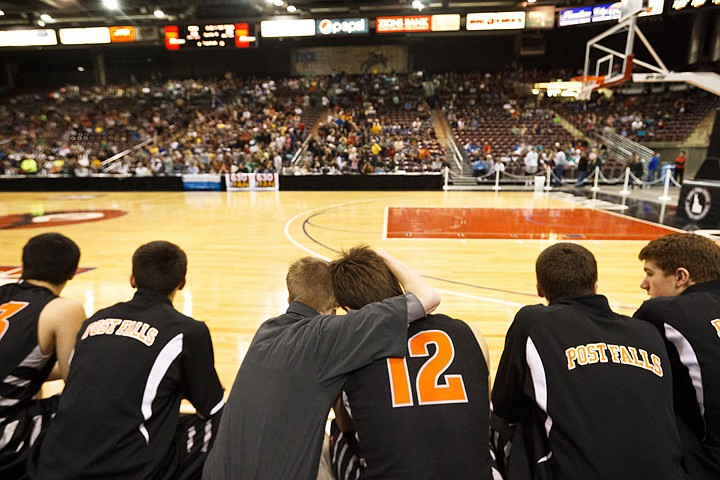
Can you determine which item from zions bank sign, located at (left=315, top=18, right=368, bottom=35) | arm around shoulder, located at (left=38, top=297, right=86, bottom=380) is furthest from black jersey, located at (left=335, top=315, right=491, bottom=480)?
zions bank sign, located at (left=315, top=18, right=368, bottom=35)

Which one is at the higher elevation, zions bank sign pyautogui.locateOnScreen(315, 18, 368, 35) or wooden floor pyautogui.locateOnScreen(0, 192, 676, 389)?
zions bank sign pyautogui.locateOnScreen(315, 18, 368, 35)

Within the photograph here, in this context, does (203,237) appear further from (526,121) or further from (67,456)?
(526,121)

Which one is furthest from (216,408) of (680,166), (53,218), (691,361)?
(680,166)

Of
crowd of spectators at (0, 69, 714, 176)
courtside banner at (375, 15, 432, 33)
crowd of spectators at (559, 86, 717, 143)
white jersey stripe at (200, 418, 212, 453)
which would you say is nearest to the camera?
white jersey stripe at (200, 418, 212, 453)

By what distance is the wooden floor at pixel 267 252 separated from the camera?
453 cm

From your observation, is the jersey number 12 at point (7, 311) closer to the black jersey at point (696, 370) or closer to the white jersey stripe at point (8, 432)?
the white jersey stripe at point (8, 432)

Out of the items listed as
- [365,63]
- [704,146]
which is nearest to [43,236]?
[704,146]

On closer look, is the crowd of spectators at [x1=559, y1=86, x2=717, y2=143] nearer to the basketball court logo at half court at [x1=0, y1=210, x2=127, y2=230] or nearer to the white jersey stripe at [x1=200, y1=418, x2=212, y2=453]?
the basketball court logo at half court at [x1=0, y1=210, x2=127, y2=230]

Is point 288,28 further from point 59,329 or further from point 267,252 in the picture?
point 59,329

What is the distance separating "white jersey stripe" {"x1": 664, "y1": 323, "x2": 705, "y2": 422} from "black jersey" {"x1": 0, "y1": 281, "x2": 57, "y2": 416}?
8.01 feet

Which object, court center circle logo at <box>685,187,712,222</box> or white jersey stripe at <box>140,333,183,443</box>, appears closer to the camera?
white jersey stripe at <box>140,333,183,443</box>

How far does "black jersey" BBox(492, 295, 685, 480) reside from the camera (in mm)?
1354

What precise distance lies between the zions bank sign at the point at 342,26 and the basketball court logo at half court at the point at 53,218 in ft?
43.1

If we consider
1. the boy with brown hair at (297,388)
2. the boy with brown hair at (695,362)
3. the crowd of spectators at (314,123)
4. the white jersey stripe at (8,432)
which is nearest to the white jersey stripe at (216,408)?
the boy with brown hair at (297,388)
